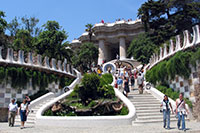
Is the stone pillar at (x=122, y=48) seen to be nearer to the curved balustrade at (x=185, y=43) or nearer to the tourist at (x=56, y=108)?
the curved balustrade at (x=185, y=43)

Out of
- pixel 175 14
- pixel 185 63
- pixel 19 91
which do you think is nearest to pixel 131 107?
pixel 185 63

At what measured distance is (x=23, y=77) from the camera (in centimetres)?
1656

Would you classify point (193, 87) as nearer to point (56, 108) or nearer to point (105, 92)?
point (105, 92)

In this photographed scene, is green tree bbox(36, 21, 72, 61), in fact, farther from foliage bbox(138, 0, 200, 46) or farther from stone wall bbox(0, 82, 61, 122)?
foliage bbox(138, 0, 200, 46)

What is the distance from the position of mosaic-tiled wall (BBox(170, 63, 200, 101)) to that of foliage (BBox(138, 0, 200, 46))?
1739 cm

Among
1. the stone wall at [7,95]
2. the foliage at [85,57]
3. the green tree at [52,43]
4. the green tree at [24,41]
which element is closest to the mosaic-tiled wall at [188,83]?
the stone wall at [7,95]

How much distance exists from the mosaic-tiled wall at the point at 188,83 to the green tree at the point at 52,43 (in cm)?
1505

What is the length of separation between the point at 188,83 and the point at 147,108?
3.30 m

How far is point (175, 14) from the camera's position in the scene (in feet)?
109

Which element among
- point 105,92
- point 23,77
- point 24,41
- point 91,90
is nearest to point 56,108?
point 91,90

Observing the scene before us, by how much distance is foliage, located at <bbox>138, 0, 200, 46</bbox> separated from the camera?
30953 millimetres

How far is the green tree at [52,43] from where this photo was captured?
2525cm

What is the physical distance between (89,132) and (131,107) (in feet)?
13.5

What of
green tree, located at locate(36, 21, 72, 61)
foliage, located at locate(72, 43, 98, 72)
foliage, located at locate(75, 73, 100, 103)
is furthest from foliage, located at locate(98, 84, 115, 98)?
foliage, located at locate(72, 43, 98, 72)
